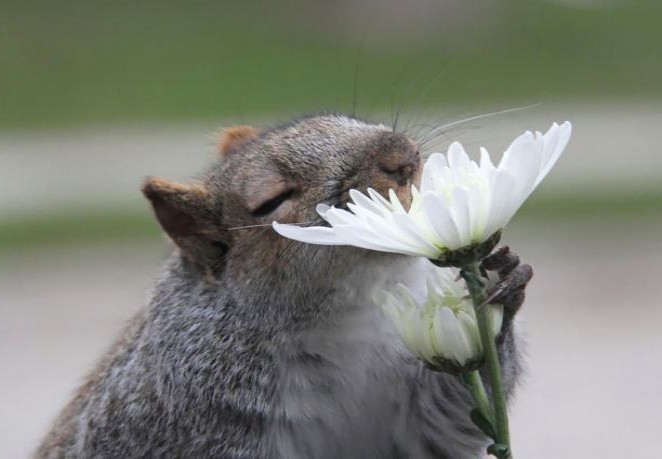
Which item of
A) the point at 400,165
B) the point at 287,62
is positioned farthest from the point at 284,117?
the point at 400,165

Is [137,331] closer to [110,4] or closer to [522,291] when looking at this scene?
[522,291]

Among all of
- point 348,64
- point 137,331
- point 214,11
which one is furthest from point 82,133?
point 137,331

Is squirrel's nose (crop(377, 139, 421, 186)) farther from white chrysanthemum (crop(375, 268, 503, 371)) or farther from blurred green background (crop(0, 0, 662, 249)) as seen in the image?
blurred green background (crop(0, 0, 662, 249))

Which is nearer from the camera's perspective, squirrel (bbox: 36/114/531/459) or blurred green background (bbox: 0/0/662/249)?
squirrel (bbox: 36/114/531/459)

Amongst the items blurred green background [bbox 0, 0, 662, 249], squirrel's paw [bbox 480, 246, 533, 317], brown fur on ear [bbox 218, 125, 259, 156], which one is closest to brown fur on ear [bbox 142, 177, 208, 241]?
brown fur on ear [bbox 218, 125, 259, 156]

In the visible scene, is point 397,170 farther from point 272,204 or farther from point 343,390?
point 343,390

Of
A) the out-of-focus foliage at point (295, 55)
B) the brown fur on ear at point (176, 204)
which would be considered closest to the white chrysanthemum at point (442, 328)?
the brown fur on ear at point (176, 204)

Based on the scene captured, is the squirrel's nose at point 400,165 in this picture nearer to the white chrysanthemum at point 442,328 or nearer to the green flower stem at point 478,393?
the white chrysanthemum at point 442,328
